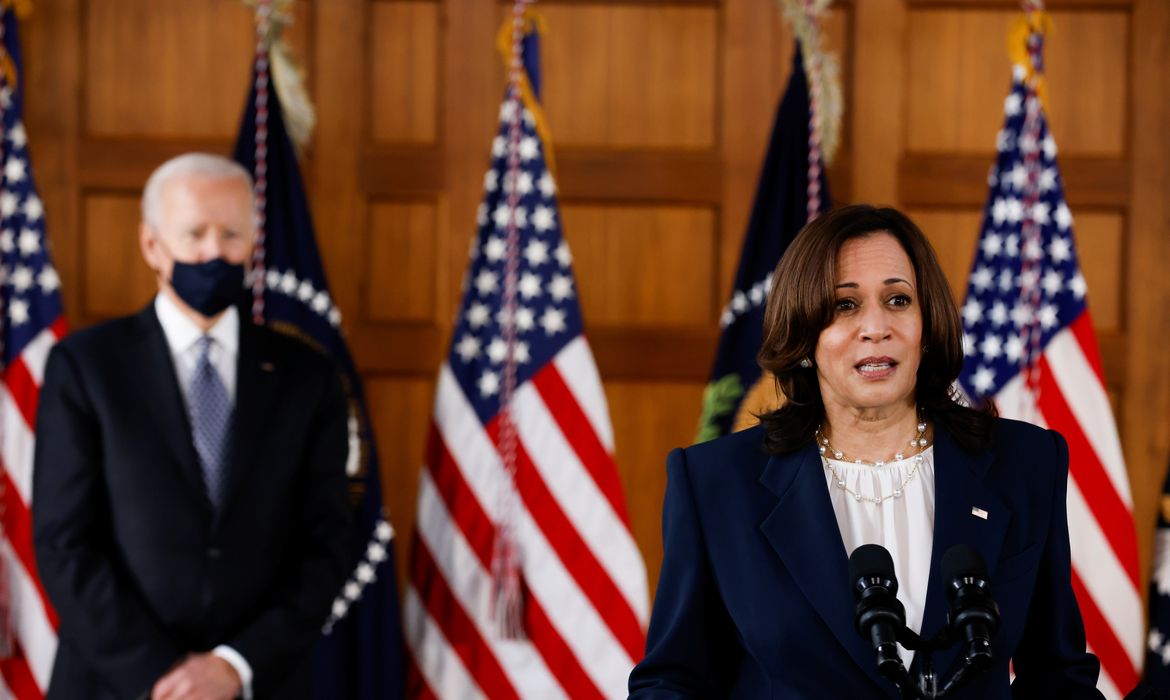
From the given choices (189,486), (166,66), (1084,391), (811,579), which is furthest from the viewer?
(166,66)

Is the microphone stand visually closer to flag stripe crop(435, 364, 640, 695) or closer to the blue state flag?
flag stripe crop(435, 364, 640, 695)

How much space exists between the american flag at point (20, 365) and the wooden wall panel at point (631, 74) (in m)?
1.49

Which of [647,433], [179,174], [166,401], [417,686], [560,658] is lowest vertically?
[417,686]

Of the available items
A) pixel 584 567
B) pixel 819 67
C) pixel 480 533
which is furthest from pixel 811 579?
pixel 819 67

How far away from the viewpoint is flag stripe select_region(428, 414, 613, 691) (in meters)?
3.30

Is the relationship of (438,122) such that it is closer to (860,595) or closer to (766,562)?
(766,562)

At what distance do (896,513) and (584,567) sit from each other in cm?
165

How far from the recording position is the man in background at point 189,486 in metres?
2.44

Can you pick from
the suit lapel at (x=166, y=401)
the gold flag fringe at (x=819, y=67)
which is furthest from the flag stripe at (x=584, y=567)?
the gold flag fringe at (x=819, y=67)

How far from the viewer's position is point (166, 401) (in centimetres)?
255

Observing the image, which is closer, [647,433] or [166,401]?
[166,401]

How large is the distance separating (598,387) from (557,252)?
391 millimetres

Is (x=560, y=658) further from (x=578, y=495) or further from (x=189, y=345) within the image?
(x=189, y=345)

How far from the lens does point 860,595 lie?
1.30 meters
